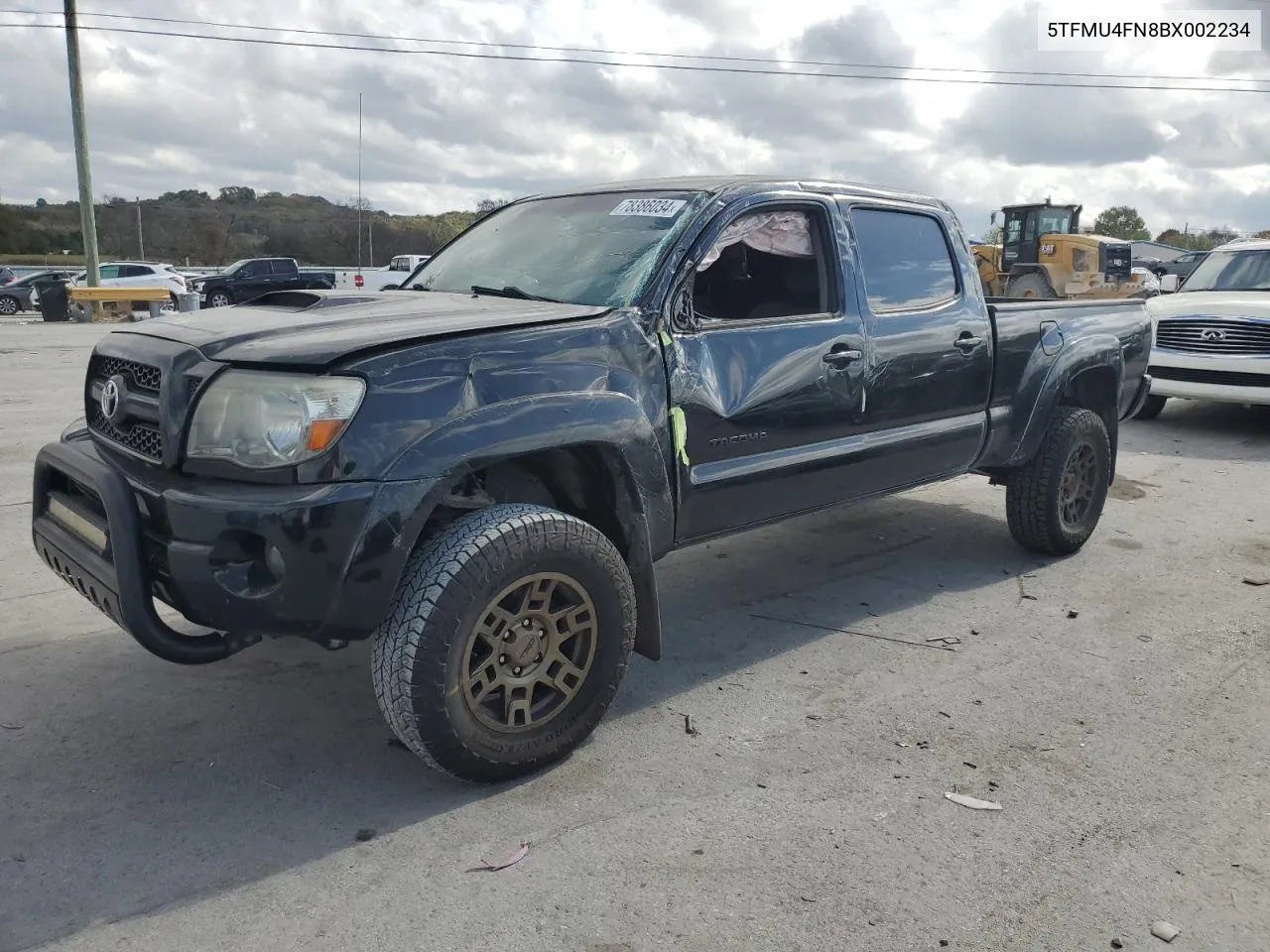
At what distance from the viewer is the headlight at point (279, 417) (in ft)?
8.96

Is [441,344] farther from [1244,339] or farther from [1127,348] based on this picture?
[1244,339]

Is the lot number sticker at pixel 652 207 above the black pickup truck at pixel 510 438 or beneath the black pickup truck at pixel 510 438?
above

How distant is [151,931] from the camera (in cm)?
245

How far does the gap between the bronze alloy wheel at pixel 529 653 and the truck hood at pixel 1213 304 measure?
7679mm

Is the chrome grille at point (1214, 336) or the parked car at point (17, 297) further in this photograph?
the parked car at point (17, 297)

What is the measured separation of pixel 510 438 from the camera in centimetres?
296

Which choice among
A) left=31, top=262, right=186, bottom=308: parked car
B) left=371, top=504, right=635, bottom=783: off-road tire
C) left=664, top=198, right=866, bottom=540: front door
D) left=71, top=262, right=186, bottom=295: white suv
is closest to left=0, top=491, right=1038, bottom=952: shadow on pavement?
left=371, top=504, right=635, bottom=783: off-road tire

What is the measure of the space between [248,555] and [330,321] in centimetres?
81

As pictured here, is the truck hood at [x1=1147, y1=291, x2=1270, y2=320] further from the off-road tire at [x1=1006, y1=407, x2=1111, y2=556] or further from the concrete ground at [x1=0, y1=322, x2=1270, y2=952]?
the concrete ground at [x1=0, y1=322, x2=1270, y2=952]

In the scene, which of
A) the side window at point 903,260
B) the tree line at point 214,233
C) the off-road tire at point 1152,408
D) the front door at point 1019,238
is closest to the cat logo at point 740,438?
the side window at point 903,260

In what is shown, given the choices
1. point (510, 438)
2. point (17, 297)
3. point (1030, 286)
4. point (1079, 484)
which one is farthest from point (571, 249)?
point (17, 297)

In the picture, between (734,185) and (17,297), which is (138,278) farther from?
(734,185)

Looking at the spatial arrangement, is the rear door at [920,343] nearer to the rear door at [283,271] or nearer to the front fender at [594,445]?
the front fender at [594,445]

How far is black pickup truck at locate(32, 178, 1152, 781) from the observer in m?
2.75
